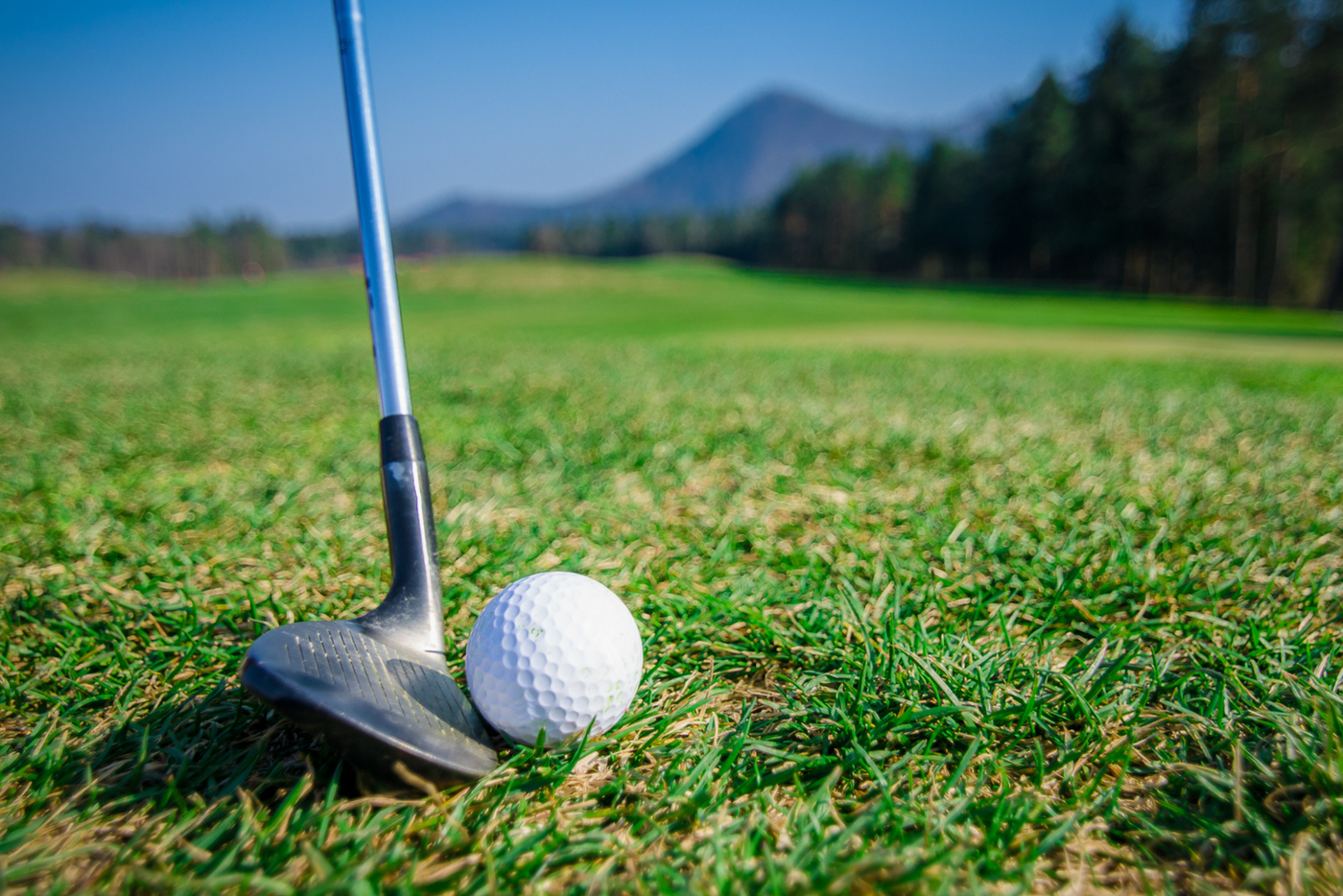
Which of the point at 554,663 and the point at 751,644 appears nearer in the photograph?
the point at 554,663

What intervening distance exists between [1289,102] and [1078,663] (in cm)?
2955

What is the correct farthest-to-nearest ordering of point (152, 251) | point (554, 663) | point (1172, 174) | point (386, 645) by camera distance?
point (152, 251)
point (1172, 174)
point (386, 645)
point (554, 663)

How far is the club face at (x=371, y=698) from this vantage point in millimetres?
1052

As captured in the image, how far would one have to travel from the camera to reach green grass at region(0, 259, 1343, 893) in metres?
1.08

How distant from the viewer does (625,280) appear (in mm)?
33094

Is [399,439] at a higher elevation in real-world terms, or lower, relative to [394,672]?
higher

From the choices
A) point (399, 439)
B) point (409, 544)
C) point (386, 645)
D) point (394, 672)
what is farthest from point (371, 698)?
point (399, 439)

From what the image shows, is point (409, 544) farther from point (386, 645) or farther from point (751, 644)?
point (751, 644)

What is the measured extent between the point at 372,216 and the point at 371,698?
108 cm

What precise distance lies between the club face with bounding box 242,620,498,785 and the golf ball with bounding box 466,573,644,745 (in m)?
0.07

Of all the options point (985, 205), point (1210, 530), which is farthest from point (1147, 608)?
point (985, 205)

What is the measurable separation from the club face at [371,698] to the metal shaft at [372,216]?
55cm

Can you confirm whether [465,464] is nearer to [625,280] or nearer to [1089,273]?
[625,280]

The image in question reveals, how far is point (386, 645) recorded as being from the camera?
1402 mm
